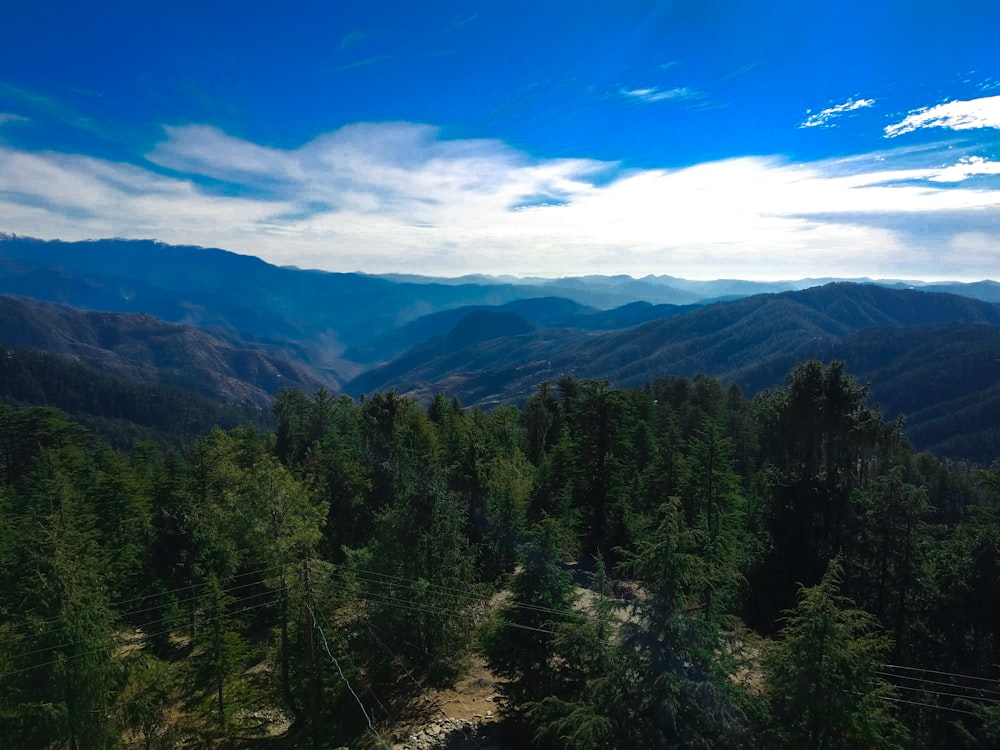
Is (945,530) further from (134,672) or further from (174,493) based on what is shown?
(174,493)

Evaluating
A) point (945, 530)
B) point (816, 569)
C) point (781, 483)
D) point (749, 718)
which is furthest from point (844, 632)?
point (945, 530)

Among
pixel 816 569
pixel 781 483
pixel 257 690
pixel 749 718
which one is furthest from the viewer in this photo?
pixel 781 483

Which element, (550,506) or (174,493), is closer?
(174,493)

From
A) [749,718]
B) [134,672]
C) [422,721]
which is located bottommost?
[422,721]

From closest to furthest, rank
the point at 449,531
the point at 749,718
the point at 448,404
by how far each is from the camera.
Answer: the point at 749,718, the point at 449,531, the point at 448,404

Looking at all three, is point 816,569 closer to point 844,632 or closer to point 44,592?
point 844,632

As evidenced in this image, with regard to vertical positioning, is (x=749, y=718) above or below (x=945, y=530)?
above
